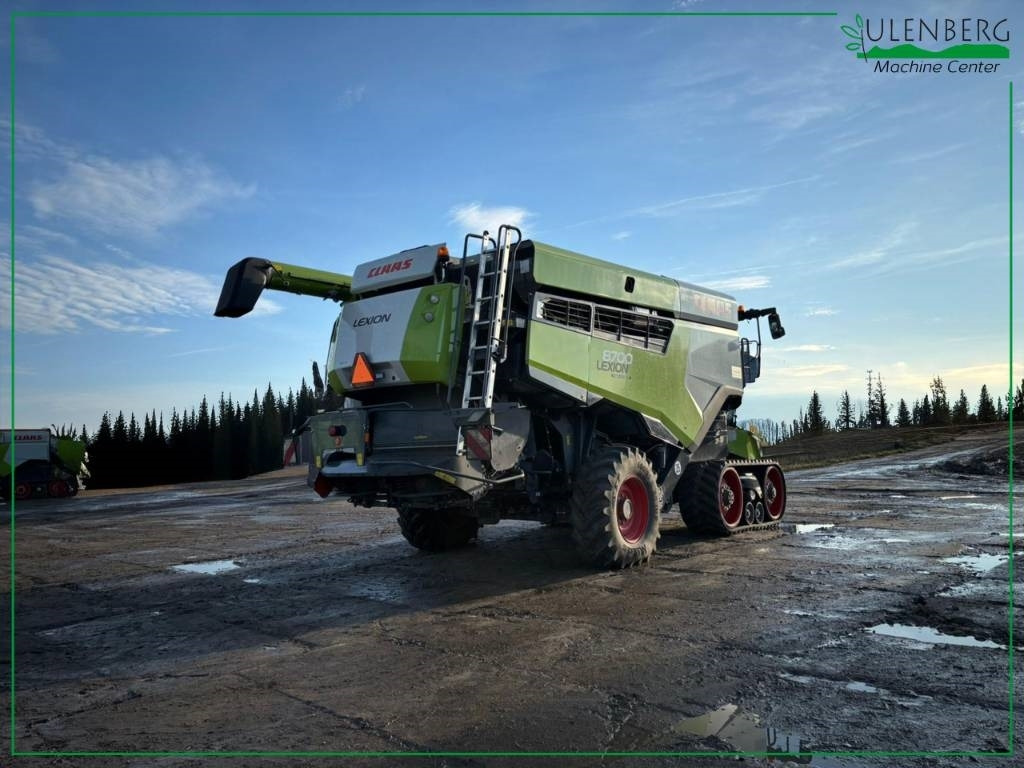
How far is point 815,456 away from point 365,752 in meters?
39.4

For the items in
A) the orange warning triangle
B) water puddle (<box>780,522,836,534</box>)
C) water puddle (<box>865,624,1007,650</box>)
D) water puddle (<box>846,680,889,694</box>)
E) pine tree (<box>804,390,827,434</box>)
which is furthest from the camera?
pine tree (<box>804,390,827,434</box>)

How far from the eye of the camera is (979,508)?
13703 mm

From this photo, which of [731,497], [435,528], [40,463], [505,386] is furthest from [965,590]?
[40,463]

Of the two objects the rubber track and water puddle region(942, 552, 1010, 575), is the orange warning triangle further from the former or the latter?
water puddle region(942, 552, 1010, 575)

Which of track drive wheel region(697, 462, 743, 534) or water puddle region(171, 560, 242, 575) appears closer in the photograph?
water puddle region(171, 560, 242, 575)

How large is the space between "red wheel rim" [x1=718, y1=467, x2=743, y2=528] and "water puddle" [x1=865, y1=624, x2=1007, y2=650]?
507 cm

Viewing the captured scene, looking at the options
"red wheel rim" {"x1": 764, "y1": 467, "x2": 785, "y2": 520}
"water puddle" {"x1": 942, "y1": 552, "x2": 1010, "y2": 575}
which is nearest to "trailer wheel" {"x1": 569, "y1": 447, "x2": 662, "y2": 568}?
"water puddle" {"x1": 942, "y1": 552, "x2": 1010, "y2": 575}

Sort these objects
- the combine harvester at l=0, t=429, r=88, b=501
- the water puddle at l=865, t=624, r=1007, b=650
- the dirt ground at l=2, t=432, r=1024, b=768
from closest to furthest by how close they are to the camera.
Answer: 1. the dirt ground at l=2, t=432, r=1024, b=768
2. the water puddle at l=865, t=624, r=1007, b=650
3. the combine harvester at l=0, t=429, r=88, b=501

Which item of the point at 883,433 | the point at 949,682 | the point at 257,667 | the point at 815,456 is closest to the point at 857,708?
the point at 949,682

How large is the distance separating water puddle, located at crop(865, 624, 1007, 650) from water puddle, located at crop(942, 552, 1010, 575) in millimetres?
2527

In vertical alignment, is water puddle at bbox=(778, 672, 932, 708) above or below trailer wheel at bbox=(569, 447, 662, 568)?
below

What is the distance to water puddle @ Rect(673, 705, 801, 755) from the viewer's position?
11.8ft

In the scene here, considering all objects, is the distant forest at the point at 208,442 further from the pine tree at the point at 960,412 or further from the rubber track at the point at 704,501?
the rubber track at the point at 704,501

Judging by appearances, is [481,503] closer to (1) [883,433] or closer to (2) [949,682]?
(2) [949,682]
